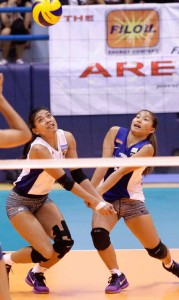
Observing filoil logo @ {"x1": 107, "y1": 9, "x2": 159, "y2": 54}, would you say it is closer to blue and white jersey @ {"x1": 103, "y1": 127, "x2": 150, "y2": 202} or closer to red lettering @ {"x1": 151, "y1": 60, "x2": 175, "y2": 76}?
red lettering @ {"x1": 151, "y1": 60, "x2": 175, "y2": 76}

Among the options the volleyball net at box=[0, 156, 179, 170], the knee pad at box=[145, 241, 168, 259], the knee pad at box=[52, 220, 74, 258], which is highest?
the volleyball net at box=[0, 156, 179, 170]

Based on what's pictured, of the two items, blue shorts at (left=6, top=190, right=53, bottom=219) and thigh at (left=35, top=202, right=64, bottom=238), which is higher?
blue shorts at (left=6, top=190, right=53, bottom=219)

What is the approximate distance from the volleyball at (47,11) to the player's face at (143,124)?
3.44m

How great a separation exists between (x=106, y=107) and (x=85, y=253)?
4400 millimetres

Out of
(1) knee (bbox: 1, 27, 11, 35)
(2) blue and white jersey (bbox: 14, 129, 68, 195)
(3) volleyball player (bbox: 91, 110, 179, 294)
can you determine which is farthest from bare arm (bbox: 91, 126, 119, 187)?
(1) knee (bbox: 1, 27, 11, 35)

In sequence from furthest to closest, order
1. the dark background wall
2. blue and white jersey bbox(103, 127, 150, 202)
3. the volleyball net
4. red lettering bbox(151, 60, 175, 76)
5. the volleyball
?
the dark background wall → red lettering bbox(151, 60, 175, 76) → the volleyball → blue and white jersey bbox(103, 127, 150, 202) → the volleyball net

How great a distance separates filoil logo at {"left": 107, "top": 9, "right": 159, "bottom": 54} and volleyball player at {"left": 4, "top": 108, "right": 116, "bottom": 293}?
5.39 meters

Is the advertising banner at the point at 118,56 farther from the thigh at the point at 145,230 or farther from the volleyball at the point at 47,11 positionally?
the thigh at the point at 145,230

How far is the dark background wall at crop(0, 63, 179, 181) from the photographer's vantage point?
455 inches

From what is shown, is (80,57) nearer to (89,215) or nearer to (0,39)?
(0,39)

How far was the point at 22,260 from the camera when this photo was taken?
6.07 m

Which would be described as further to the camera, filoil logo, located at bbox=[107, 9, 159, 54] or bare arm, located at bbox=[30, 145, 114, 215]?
filoil logo, located at bbox=[107, 9, 159, 54]

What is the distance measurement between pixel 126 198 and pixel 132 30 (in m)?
5.56

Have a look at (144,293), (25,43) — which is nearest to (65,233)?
(144,293)
